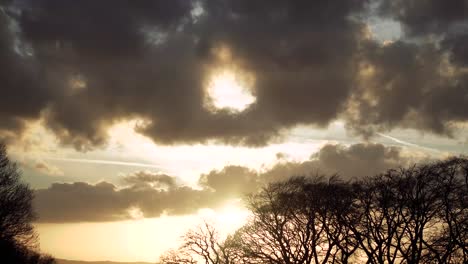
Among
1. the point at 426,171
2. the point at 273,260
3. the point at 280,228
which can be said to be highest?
the point at 426,171

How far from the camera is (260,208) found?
59.3 m

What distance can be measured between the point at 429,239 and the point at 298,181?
16.8 meters

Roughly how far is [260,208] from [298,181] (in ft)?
20.1

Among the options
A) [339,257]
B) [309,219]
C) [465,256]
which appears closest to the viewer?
[465,256]

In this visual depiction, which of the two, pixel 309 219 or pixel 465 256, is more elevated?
pixel 309 219

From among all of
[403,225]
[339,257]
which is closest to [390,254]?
[403,225]

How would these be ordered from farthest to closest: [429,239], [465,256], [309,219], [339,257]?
[339,257] < [309,219] < [429,239] < [465,256]

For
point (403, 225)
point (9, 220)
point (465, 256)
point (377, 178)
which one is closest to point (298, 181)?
point (377, 178)

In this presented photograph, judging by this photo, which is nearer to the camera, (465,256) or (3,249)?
(465,256)

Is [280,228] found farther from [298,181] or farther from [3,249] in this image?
[3,249]

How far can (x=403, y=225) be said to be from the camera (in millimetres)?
51688

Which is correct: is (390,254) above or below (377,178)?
below

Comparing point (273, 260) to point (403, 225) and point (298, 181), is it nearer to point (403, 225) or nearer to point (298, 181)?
point (298, 181)

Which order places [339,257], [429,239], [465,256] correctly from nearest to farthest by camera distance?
[465,256] < [429,239] < [339,257]
